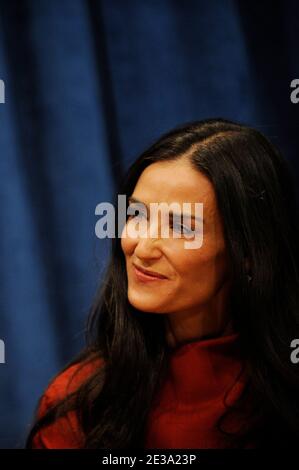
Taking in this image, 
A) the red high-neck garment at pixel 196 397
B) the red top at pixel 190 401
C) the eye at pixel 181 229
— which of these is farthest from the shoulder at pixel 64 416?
the eye at pixel 181 229

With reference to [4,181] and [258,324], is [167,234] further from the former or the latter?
[4,181]

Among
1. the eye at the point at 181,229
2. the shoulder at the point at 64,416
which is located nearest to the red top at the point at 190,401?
the shoulder at the point at 64,416

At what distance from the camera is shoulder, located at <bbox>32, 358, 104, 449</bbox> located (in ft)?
3.46

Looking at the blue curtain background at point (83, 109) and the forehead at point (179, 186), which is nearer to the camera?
the forehead at point (179, 186)

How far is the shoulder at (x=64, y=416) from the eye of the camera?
1056mm

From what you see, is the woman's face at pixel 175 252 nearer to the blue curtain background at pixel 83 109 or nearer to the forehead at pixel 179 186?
the forehead at pixel 179 186

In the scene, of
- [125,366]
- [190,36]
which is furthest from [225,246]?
[190,36]

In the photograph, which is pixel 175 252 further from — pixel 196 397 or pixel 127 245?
pixel 196 397

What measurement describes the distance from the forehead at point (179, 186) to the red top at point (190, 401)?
0.77 ft

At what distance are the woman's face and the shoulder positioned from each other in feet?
0.60

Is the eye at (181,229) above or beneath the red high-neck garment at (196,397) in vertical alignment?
above

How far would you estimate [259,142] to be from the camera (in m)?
1.05

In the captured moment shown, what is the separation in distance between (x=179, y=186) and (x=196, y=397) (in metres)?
0.34
